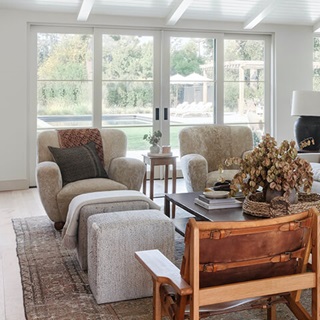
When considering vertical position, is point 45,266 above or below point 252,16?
below

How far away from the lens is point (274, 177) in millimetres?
2576

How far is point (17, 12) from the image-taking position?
5.86m

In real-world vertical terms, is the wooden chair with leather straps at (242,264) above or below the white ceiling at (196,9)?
below

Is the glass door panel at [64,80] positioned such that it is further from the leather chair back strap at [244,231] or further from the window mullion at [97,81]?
the leather chair back strap at [244,231]

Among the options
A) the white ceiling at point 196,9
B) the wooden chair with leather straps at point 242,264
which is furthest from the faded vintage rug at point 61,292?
the white ceiling at point 196,9

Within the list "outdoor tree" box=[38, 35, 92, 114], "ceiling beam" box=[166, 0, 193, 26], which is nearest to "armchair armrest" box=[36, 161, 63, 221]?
"outdoor tree" box=[38, 35, 92, 114]

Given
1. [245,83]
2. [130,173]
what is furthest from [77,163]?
[245,83]

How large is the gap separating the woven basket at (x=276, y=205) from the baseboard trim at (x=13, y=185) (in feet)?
13.0

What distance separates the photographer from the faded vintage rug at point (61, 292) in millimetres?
2418

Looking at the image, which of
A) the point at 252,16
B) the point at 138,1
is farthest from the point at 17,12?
the point at 252,16

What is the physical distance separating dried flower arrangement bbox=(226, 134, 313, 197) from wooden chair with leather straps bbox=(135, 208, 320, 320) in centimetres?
90

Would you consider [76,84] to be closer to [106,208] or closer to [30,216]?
[30,216]

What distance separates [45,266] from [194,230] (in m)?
2.00

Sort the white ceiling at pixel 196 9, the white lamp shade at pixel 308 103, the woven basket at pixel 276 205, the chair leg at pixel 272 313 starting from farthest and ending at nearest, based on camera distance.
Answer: the white ceiling at pixel 196 9 < the white lamp shade at pixel 308 103 < the woven basket at pixel 276 205 < the chair leg at pixel 272 313
